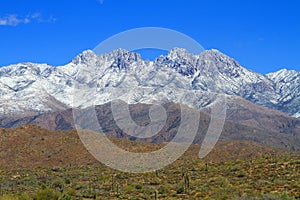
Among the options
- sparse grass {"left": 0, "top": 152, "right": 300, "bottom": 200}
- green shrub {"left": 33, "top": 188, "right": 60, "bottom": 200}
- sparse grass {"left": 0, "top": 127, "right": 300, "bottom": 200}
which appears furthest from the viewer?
sparse grass {"left": 0, "top": 127, "right": 300, "bottom": 200}

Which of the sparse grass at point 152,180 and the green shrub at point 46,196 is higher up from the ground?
the sparse grass at point 152,180

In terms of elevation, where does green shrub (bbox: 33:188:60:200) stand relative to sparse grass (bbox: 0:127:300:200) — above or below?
below

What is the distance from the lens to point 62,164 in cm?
10375

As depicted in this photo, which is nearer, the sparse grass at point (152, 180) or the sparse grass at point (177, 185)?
the sparse grass at point (177, 185)

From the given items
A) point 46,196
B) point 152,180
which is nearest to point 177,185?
point 152,180

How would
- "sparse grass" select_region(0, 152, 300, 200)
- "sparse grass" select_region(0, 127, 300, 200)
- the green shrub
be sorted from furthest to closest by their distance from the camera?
"sparse grass" select_region(0, 127, 300, 200)
the green shrub
"sparse grass" select_region(0, 152, 300, 200)

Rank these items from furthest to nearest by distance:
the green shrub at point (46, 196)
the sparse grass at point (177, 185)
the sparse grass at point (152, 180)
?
the sparse grass at point (152, 180), the green shrub at point (46, 196), the sparse grass at point (177, 185)

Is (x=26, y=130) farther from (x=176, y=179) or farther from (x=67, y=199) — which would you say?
(x=67, y=199)

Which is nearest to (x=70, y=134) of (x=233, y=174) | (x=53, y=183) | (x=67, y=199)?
(x=53, y=183)

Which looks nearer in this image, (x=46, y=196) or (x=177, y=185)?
(x=46, y=196)

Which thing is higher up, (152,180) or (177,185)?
(152,180)

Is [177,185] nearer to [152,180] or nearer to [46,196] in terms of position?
[152,180]

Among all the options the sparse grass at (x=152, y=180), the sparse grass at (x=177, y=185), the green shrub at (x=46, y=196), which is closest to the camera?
the sparse grass at (x=177, y=185)

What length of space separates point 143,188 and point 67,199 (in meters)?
12.8
